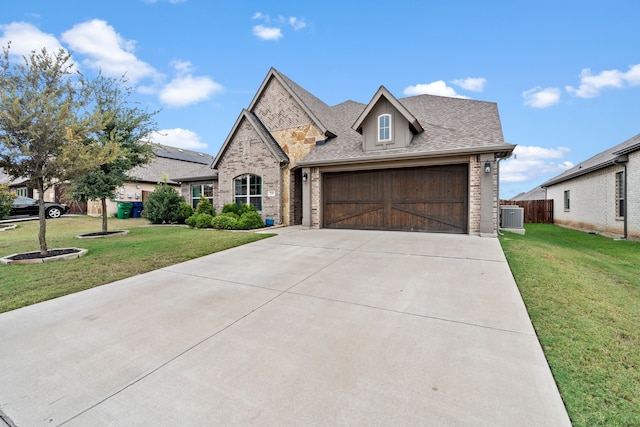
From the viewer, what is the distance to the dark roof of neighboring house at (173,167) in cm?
1860

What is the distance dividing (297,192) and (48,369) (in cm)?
Answer: 1199

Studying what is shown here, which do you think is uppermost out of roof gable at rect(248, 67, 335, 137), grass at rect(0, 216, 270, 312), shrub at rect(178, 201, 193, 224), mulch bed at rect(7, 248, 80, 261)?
roof gable at rect(248, 67, 335, 137)

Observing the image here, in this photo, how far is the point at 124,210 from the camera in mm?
19594

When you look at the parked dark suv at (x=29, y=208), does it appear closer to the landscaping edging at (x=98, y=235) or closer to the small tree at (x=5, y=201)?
the small tree at (x=5, y=201)

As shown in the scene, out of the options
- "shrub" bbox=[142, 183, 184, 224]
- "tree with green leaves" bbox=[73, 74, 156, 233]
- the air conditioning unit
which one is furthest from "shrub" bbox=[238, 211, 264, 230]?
the air conditioning unit

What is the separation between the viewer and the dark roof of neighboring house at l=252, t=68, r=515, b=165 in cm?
974

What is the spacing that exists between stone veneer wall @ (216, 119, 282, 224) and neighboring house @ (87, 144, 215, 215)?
1.83 metres

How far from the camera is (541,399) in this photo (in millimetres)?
2051

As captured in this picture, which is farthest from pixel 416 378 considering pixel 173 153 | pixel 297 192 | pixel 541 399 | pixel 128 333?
pixel 173 153

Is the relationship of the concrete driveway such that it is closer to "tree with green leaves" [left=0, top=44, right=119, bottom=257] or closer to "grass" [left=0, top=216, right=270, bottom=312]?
"grass" [left=0, top=216, right=270, bottom=312]

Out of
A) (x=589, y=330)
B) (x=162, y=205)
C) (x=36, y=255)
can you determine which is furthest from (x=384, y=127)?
(x=162, y=205)

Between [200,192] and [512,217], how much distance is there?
16.8m

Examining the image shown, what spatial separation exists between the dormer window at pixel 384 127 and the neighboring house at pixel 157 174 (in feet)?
33.1

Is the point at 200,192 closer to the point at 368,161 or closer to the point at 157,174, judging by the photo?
the point at 157,174
